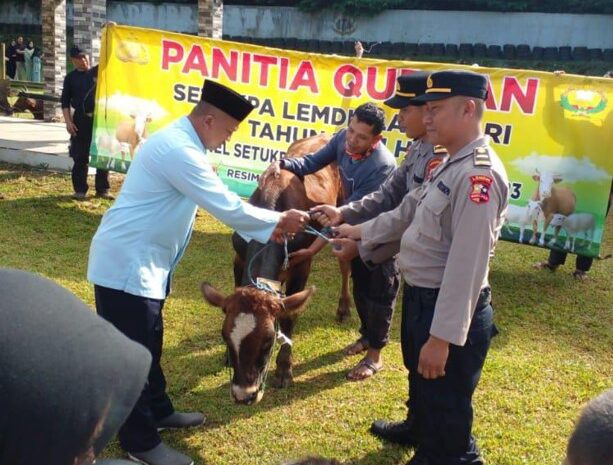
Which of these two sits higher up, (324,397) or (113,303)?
(113,303)

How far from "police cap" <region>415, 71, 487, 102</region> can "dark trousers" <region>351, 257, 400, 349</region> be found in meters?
1.89

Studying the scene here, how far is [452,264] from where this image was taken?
2.48m

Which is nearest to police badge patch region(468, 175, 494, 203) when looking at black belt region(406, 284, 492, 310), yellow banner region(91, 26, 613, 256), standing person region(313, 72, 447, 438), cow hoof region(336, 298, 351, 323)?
black belt region(406, 284, 492, 310)

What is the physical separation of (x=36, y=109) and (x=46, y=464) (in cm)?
1520

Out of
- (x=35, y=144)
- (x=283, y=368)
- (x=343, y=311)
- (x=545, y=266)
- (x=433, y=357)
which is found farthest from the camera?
(x=35, y=144)

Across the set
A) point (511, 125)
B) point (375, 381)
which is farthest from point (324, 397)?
point (511, 125)

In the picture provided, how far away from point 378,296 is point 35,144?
8.78 m

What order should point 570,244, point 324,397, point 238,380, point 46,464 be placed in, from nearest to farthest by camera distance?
point 46,464
point 238,380
point 324,397
point 570,244

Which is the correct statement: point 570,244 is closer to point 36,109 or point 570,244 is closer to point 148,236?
point 148,236

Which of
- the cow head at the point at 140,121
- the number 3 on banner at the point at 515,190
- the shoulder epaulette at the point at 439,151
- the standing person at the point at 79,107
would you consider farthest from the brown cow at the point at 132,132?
the shoulder epaulette at the point at 439,151

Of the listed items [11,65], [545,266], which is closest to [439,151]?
[545,266]

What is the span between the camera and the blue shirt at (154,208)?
2.94m

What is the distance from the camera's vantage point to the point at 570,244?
6422 mm

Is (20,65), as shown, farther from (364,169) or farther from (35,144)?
(364,169)
